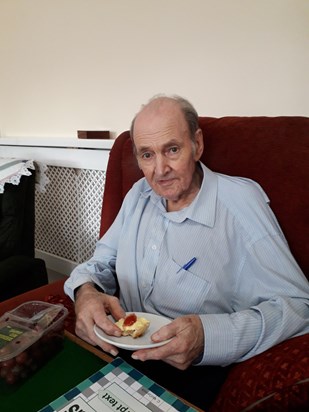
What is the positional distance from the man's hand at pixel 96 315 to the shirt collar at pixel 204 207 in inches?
11.6

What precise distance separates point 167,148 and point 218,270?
366 millimetres

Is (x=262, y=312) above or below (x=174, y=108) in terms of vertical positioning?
below

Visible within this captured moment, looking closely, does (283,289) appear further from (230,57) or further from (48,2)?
(48,2)

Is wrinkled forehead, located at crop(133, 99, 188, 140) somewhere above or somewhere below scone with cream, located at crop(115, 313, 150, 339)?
above

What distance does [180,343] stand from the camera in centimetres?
63

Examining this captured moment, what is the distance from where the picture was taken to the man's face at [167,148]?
857 mm

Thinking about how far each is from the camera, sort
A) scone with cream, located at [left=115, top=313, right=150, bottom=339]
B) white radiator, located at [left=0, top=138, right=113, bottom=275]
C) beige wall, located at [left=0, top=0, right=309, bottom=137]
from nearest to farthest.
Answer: scone with cream, located at [left=115, top=313, right=150, bottom=339] → beige wall, located at [left=0, top=0, right=309, bottom=137] → white radiator, located at [left=0, top=138, right=113, bottom=275]

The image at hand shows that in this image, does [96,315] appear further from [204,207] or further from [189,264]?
[204,207]

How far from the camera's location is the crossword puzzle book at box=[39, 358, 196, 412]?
52 cm

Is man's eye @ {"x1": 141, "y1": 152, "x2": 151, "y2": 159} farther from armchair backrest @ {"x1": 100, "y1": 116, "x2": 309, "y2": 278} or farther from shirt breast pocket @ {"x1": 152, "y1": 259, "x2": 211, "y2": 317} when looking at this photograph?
shirt breast pocket @ {"x1": 152, "y1": 259, "x2": 211, "y2": 317}

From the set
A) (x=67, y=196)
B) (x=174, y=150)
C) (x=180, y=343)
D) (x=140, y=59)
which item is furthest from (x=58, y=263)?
(x=180, y=343)

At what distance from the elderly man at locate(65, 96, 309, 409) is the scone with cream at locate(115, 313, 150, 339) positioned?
0.07 ft

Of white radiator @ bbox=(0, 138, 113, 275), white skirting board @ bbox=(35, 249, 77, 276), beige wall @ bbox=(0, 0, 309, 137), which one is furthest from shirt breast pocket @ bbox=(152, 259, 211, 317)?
white skirting board @ bbox=(35, 249, 77, 276)

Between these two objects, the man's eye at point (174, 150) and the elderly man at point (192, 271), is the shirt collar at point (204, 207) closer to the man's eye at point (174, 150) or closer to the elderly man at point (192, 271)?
the elderly man at point (192, 271)
